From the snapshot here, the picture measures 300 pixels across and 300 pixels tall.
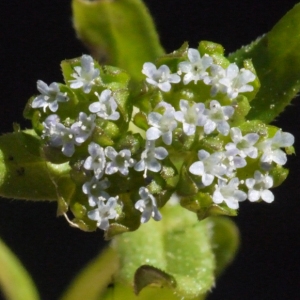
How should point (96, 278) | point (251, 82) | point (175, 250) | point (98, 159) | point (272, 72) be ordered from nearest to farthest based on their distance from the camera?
point (98, 159) → point (251, 82) → point (272, 72) → point (175, 250) → point (96, 278)

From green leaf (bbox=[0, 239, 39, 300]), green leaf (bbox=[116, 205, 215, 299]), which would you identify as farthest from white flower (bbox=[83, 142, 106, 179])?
green leaf (bbox=[0, 239, 39, 300])

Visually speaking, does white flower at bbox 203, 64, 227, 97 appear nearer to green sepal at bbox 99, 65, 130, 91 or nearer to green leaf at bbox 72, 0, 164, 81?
green sepal at bbox 99, 65, 130, 91

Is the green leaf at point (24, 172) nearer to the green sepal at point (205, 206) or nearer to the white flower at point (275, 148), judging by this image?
the green sepal at point (205, 206)

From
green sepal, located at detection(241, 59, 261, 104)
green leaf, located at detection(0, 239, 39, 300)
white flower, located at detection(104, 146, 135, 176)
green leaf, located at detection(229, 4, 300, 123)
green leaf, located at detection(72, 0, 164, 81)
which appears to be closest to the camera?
white flower, located at detection(104, 146, 135, 176)

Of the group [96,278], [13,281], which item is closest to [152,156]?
[96,278]

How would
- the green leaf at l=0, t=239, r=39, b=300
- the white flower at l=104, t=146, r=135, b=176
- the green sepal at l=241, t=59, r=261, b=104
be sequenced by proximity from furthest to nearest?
the green leaf at l=0, t=239, r=39, b=300, the green sepal at l=241, t=59, r=261, b=104, the white flower at l=104, t=146, r=135, b=176

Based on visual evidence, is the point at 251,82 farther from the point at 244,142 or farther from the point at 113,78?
the point at 113,78

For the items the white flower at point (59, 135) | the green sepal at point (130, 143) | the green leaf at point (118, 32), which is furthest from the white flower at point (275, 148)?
the green leaf at point (118, 32)
